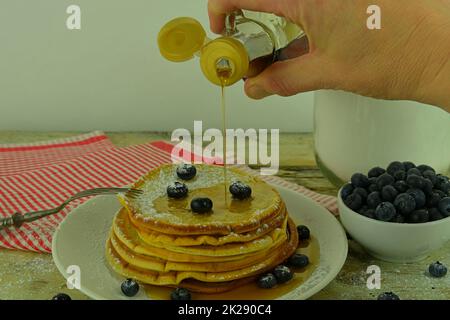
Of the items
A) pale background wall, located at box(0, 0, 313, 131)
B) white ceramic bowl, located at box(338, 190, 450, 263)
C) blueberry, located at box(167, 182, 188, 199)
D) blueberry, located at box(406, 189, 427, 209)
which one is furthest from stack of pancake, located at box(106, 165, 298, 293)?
pale background wall, located at box(0, 0, 313, 131)

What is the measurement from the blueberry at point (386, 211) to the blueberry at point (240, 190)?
227mm

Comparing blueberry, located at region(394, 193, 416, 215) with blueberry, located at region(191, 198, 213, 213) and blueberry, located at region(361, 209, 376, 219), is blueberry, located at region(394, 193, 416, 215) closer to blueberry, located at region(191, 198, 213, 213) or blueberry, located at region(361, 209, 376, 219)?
blueberry, located at region(361, 209, 376, 219)

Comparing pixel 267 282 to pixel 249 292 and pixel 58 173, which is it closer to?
pixel 249 292

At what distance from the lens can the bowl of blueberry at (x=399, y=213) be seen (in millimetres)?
1126

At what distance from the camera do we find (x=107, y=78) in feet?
5.93

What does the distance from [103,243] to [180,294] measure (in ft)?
0.76

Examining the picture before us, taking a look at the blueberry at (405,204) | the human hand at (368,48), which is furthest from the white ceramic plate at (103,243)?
the human hand at (368,48)

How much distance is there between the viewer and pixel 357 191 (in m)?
1.19

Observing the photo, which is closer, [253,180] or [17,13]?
[253,180]

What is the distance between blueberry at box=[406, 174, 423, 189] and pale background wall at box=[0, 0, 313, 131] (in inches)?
28.2

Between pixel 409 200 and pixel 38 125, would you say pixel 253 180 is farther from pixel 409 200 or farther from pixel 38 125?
pixel 38 125

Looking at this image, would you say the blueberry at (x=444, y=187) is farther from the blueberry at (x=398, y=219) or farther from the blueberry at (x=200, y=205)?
the blueberry at (x=200, y=205)

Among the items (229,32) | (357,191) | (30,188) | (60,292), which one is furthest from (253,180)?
(30,188)
